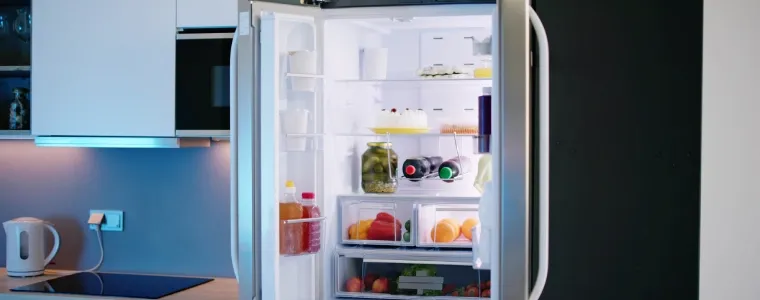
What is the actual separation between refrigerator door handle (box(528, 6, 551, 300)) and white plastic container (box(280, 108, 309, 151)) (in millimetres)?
721

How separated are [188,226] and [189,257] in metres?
0.13

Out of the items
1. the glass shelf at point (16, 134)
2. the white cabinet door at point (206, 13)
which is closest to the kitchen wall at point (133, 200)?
the glass shelf at point (16, 134)

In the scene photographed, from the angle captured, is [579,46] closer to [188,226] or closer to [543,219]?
[543,219]

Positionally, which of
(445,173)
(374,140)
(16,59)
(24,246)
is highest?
(16,59)

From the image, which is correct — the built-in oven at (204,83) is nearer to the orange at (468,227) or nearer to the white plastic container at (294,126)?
the white plastic container at (294,126)

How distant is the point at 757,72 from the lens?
2846 mm

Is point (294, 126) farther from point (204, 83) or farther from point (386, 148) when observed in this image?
point (204, 83)

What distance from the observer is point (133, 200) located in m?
3.88

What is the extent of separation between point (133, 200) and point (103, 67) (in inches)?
28.0

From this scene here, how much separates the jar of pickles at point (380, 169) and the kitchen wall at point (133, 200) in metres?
0.86

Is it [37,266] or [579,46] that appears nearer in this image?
[579,46]

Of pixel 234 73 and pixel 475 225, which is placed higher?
pixel 234 73

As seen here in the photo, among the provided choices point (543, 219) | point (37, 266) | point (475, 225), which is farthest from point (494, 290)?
point (37, 266)

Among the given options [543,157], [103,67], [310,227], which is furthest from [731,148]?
[103,67]
